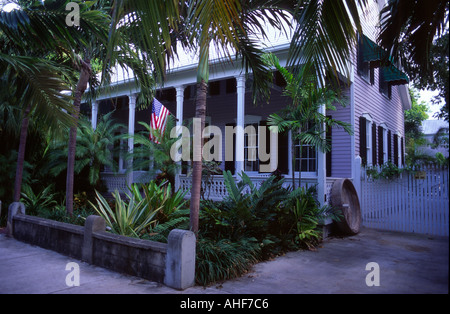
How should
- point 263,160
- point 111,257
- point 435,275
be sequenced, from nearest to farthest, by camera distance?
1. point 435,275
2. point 111,257
3. point 263,160

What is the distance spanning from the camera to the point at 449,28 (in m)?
1.49

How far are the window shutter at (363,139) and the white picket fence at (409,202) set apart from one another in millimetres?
1983

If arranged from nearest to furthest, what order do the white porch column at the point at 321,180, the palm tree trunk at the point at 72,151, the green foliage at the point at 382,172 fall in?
the green foliage at the point at 382,172
the palm tree trunk at the point at 72,151
the white porch column at the point at 321,180

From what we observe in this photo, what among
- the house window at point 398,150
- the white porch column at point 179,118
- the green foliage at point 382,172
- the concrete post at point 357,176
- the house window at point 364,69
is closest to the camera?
the green foliage at point 382,172

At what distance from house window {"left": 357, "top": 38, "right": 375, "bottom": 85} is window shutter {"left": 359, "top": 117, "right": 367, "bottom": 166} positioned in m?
1.57

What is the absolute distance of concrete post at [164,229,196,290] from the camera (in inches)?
165

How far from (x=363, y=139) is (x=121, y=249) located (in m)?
8.79

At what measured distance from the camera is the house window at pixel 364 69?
11.0 m

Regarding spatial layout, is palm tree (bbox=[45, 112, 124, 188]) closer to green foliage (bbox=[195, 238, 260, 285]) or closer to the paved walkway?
the paved walkway

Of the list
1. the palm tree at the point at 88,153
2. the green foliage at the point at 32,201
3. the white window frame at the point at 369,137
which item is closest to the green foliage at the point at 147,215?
the green foliage at the point at 32,201

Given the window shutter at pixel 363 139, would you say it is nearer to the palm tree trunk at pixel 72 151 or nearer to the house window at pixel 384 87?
the house window at pixel 384 87

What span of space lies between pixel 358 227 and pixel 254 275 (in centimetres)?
425
